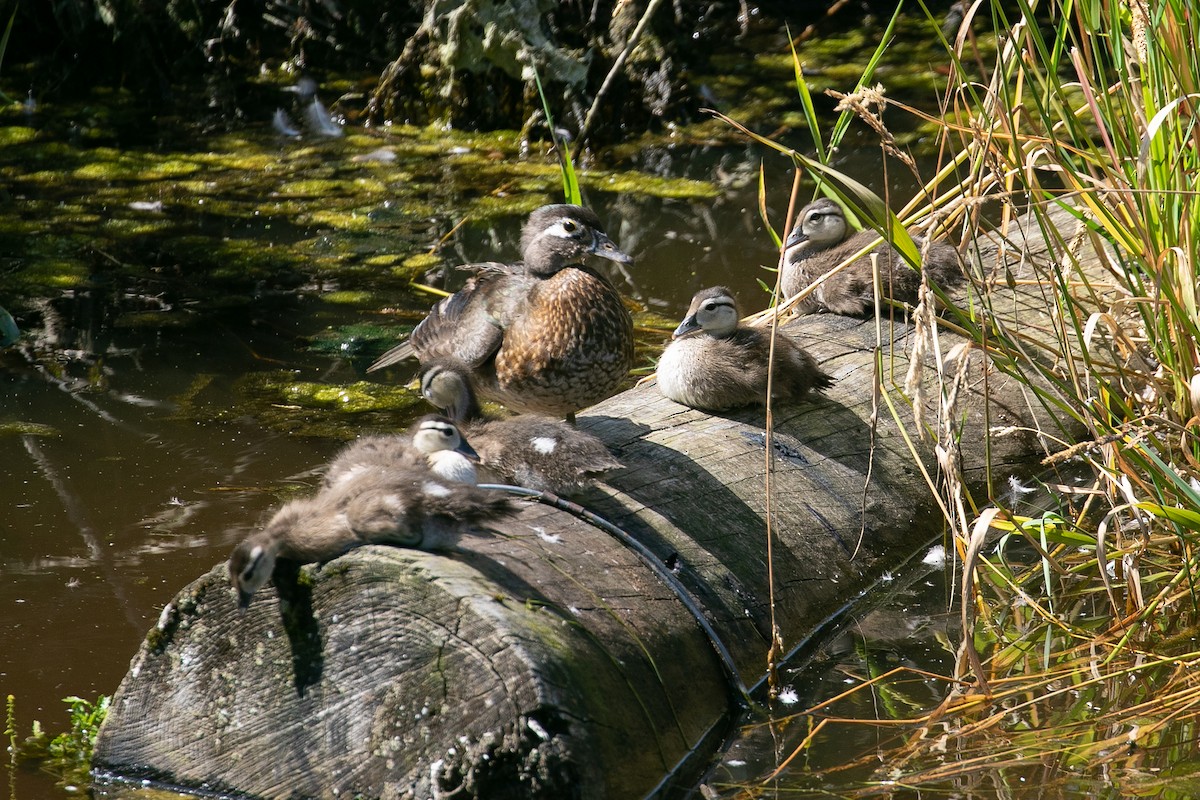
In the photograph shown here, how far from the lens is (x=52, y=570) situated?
14.9 feet

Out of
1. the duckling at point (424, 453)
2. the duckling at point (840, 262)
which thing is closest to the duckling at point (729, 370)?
the duckling at point (840, 262)

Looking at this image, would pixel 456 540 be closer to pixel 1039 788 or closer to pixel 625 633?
pixel 625 633

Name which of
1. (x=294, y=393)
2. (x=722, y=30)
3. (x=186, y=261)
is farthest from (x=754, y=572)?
(x=722, y=30)

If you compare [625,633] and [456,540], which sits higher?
[456,540]

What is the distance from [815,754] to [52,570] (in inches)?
107

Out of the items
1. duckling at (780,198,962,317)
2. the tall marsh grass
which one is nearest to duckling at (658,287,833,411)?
duckling at (780,198,962,317)

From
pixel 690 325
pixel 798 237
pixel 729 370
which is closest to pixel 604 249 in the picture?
pixel 690 325

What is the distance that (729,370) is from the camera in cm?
420

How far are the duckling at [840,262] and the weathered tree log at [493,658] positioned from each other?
4.93 feet

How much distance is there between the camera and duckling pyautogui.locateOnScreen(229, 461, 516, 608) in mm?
2883

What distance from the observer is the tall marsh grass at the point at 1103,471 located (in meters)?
3.23

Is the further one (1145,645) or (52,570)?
(52,570)

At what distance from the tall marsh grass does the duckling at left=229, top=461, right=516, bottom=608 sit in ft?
3.28

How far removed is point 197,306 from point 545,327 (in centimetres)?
313
